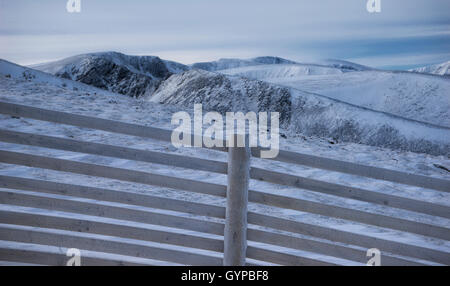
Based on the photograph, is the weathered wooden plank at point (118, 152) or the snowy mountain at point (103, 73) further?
the snowy mountain at point (103, 73)

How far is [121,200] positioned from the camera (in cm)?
295

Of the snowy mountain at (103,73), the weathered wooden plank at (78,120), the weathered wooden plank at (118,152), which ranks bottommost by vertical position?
the weathered wooden plank at (118,152)

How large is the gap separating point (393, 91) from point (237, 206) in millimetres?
11733

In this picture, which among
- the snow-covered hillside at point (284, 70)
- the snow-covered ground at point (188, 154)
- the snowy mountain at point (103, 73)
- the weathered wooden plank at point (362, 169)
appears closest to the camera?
the weathered wooden plank at point (362, 169)

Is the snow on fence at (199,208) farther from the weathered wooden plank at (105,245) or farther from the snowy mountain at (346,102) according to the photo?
the snowy mountain at (346,102)

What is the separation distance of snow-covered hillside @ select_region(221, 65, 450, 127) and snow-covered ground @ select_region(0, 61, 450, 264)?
3403mm

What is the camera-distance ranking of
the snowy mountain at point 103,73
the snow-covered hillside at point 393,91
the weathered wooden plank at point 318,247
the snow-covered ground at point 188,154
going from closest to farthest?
1. the weathered wooden plank at point 318,247
2. the snow-covered ground at point 188,154
3. the snow-covered hillside at point 393,91
4. the snowy mountain at point 103,73

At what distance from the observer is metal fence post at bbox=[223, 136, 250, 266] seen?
105 inches

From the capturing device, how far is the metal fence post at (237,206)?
267 centimetres

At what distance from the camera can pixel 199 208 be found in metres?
2.93
